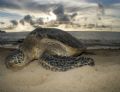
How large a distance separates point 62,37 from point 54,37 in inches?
9.5

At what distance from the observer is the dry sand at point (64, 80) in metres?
3.74

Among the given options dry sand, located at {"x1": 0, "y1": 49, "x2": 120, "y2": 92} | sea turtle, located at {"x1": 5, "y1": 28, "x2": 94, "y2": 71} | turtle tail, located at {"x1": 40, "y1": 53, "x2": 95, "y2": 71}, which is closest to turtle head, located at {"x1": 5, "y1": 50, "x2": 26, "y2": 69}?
sea turtle, located at {"x1": 5, "y1": 28, "x2": 94, "y2": 71}

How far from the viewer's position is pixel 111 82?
3.79m

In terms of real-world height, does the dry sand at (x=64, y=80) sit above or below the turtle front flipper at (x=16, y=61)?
below

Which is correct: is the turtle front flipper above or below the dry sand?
above

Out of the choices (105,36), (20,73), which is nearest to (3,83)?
(20,73)

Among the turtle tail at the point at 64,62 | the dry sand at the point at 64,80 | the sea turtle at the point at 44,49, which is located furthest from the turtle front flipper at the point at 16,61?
Answer: the turtle tail at the point at 64,62

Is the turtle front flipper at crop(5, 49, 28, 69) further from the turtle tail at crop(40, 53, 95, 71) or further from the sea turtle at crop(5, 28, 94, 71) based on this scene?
the turtle tail at crop(40, 53, 95, 71)

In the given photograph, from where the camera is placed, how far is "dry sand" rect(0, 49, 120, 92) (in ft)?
12.3

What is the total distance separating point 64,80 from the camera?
414cm

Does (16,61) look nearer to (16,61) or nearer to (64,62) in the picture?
(16,61)

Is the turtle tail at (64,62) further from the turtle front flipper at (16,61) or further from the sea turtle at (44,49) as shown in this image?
the turtle front flipper at (16,61)

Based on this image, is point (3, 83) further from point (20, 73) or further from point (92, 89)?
point (92, 89)

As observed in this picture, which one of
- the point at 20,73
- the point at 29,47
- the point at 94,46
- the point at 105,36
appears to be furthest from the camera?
the point at 105,36
